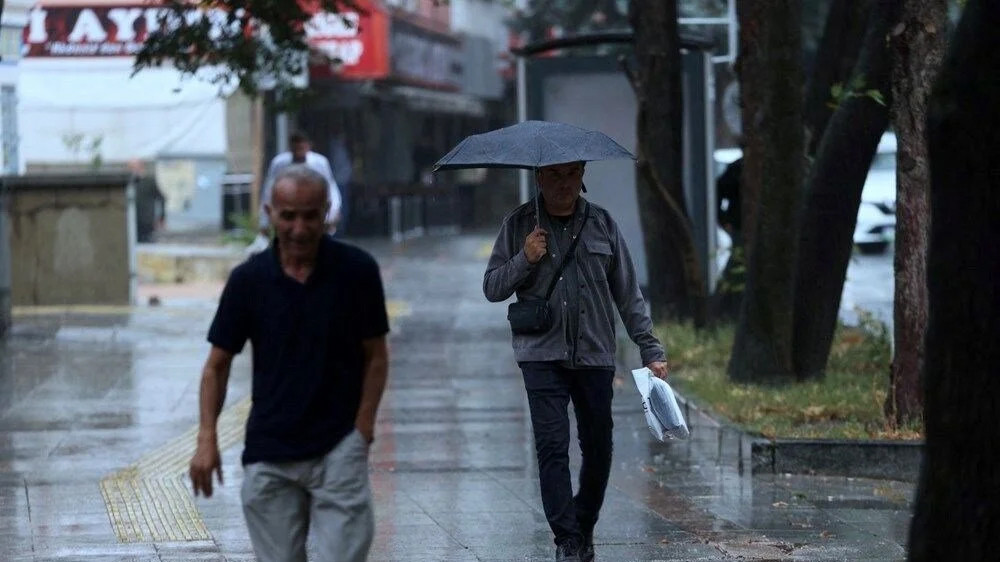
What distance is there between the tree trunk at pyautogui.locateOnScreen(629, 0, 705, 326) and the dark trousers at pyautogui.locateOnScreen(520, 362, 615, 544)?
22.0ft

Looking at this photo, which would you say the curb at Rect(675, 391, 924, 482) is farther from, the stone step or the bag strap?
the stone step

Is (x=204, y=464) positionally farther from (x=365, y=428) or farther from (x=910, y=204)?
(x=910, y=204)

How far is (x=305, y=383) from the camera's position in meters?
5.05

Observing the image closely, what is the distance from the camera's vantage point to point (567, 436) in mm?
6938

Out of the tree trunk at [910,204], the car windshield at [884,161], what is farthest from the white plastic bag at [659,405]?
the car windshield at [884,161]

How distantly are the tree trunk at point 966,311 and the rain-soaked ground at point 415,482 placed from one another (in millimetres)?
2560

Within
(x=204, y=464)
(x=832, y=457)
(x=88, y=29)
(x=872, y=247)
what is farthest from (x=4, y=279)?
(x=872, y=247)

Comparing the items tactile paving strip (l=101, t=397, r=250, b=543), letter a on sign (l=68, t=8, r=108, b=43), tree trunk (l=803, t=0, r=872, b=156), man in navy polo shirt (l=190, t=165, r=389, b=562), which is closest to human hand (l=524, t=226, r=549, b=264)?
man in navy polo shirt (l=190, t=165, r=389, b=562)

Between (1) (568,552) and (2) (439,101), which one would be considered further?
(2) (439,101)

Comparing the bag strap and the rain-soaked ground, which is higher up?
the bag strap

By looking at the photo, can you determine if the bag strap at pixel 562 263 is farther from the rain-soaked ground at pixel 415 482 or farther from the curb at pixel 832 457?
the curb at pixel 832 457

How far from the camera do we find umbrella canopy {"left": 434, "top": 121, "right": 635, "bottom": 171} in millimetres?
6852

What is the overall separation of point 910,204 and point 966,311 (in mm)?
5004

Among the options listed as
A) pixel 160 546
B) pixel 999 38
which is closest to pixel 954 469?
pixel 999 38
